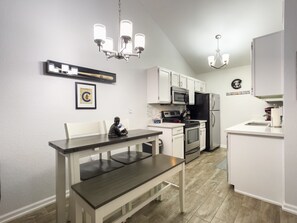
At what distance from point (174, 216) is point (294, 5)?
277cm

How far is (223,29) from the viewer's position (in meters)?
3.38

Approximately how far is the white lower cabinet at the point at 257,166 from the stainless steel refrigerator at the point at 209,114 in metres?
2.03

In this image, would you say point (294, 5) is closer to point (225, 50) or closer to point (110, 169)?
point (225, 50)

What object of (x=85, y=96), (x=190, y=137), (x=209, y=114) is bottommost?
(x=190, y=137)

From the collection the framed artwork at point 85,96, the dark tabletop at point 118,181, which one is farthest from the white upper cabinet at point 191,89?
the dark tabletop at point 118,181

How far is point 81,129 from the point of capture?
185 centimetres

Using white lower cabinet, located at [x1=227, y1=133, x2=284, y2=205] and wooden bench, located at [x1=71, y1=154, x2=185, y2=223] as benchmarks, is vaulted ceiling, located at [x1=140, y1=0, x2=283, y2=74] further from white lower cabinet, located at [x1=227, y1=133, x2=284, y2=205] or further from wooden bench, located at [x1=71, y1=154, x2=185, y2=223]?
wooden bench, located at [x1=71, y1=154, x2=185, y2=223]

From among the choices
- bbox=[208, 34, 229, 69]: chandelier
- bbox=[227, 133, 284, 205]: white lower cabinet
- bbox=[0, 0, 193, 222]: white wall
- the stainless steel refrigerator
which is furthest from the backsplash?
bbox=[227, 133, 284, 205]: white lower cabinet

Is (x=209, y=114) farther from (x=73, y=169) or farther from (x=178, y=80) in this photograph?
(x=73, y=169)

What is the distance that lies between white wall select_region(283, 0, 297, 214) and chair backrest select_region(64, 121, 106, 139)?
2.32 m

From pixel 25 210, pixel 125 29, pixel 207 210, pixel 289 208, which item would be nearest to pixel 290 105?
pixel 289 208

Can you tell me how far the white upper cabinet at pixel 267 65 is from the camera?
2.00 metres

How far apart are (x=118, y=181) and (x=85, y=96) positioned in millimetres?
1601

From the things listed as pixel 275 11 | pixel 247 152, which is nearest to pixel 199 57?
pixel 275 11
